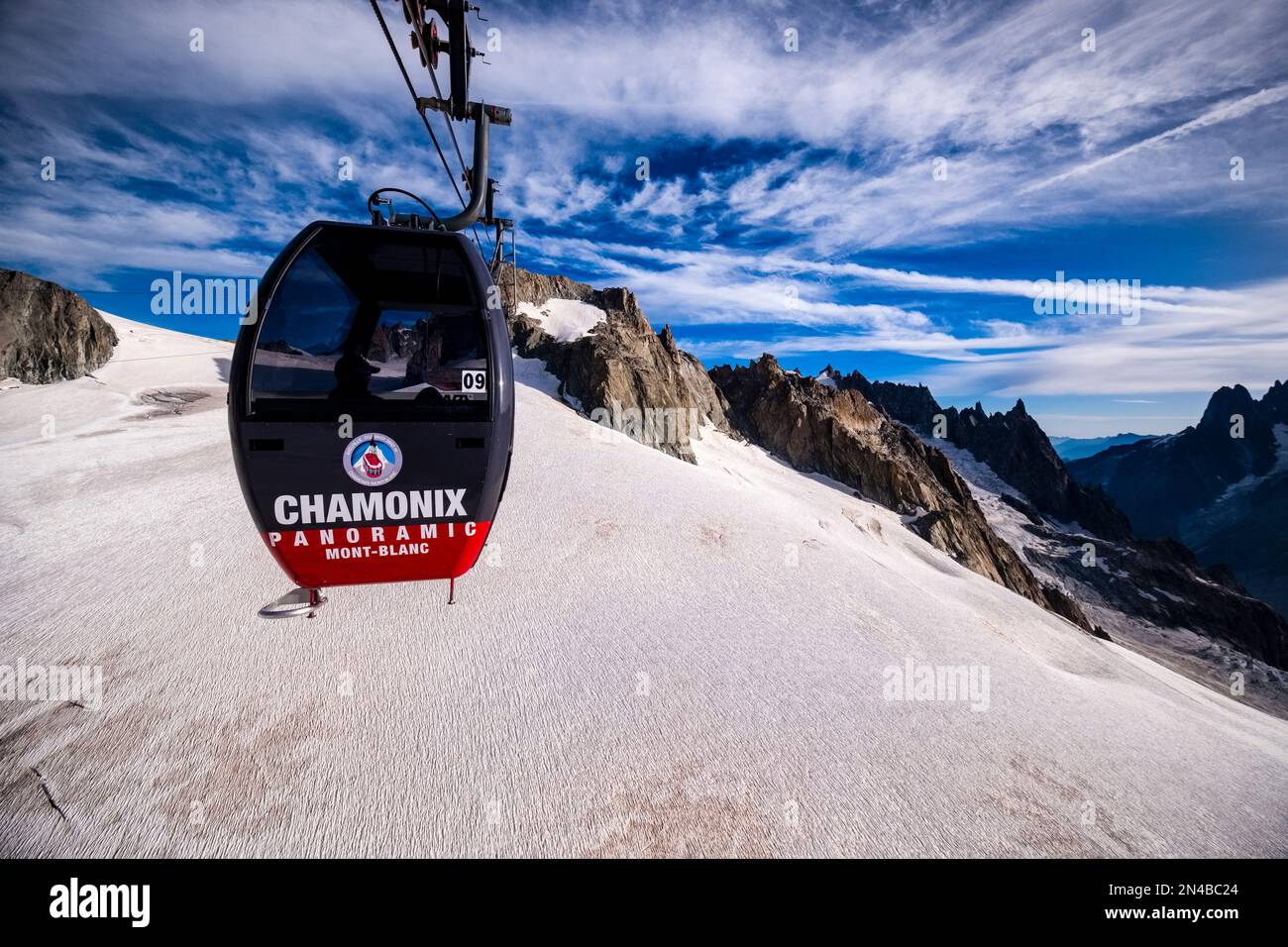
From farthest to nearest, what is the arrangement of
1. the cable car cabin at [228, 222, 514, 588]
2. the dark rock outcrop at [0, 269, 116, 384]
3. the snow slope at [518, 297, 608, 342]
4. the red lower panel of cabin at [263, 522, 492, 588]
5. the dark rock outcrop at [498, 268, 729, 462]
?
the snow slope at [518, 297, 608, 342] → the dark rock outcrop at [498, 268, 729, 462] → the dark rock outcrop at [0, 269, 116, 384] → the red lower panel of cabin at [263, 522, 492, 588] → the cable car cabin at [228, 222, 514, 588]

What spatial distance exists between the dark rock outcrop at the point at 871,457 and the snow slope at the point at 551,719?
38830 millimetres

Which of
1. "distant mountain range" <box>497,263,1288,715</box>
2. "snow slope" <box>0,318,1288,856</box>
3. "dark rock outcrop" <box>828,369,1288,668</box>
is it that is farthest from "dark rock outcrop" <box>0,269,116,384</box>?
"dark rock outcrop" <box>828,369,1288,668</box>

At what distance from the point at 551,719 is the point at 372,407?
4.68 metres

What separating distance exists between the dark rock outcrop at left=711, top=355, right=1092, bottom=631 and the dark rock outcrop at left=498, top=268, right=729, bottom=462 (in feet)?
29.2

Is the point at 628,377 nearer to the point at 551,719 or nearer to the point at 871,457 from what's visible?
the point at 871,457

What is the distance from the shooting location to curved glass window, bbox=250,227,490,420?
404 cm

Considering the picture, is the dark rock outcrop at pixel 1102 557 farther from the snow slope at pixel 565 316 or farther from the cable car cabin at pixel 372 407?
the snow slope at pixel 565 316

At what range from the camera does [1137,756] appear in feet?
25.1

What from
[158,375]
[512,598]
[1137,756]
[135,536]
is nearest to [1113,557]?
[1137,756]

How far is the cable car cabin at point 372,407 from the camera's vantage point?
395 centimetres

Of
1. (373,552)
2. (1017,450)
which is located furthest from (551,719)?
(1017,450)

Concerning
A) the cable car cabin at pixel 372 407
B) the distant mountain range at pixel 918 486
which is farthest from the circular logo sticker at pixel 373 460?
the distant mountain range at pixel 918 486

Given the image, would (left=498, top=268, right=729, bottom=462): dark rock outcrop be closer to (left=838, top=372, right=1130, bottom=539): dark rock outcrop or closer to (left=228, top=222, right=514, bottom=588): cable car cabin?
(left=228, top=222, right=514, bottom=588): cable car cabin
